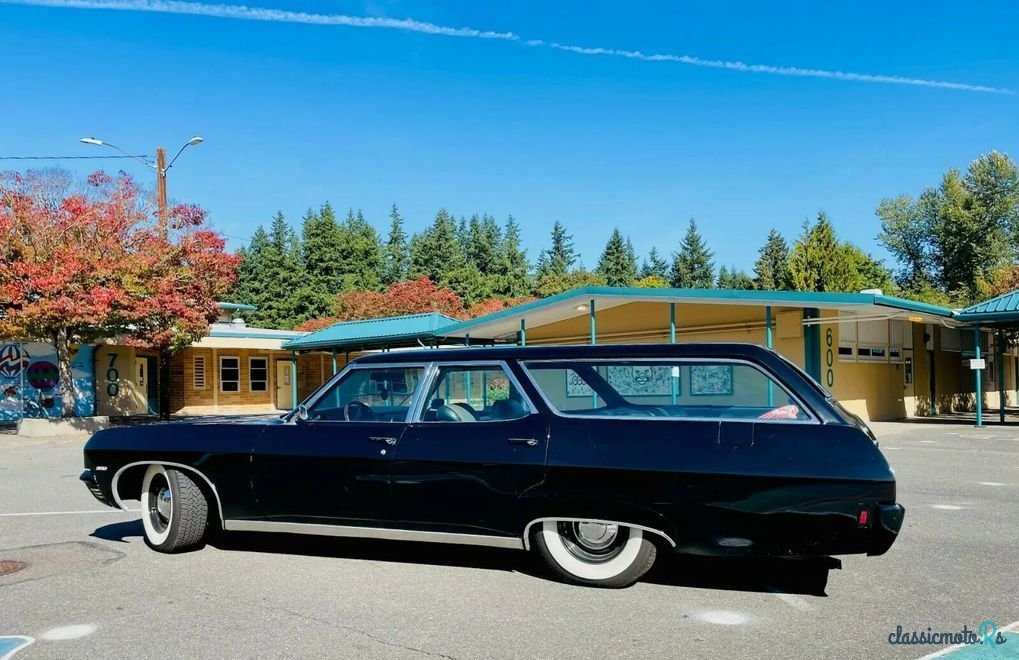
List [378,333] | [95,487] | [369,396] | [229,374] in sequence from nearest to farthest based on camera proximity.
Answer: [369,396]
[95,487]
[378,333]
[229,374]

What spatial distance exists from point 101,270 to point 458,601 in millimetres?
18935

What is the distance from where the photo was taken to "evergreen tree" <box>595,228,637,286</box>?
8281 cm

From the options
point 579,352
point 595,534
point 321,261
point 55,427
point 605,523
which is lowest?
point 55,427

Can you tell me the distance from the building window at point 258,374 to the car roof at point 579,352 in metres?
30.0

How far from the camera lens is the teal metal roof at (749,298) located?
17547 millimetres

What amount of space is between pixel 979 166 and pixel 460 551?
62499 millimetres

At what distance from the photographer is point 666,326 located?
934 inches

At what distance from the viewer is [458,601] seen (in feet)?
16.6

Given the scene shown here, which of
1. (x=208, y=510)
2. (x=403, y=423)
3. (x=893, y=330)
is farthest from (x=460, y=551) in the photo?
(x=893, y=330)

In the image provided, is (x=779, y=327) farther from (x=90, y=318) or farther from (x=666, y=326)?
(x=90, y=318)

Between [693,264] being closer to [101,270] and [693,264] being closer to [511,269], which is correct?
[511,269]

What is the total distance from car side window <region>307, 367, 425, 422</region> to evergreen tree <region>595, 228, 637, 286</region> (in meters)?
76.4

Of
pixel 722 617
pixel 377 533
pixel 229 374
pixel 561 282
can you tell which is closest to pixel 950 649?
pixel 722 617

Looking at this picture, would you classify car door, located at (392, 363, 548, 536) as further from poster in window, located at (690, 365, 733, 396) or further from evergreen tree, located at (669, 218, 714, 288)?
evergreen tree, located at (669, 218, 714, 288)
